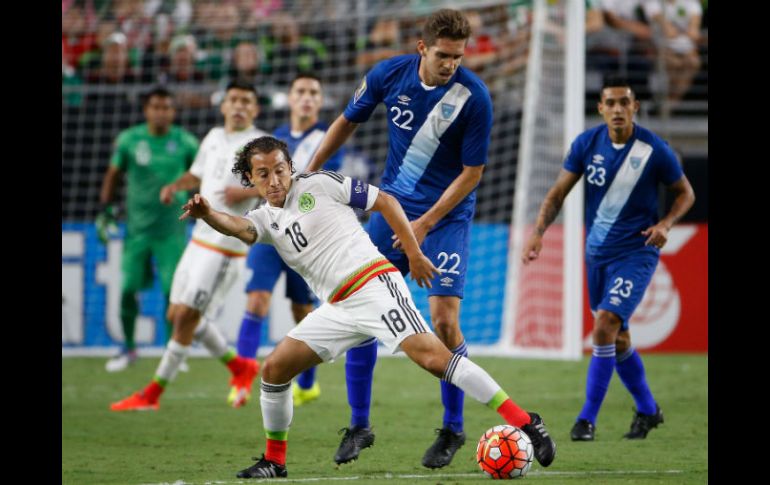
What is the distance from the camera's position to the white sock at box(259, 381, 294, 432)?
5.43 meters

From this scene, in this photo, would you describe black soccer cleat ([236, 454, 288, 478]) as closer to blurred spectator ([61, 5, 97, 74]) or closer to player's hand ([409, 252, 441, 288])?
player's hand ([409, 252, 441, 288])

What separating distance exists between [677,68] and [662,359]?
4907 millimetres

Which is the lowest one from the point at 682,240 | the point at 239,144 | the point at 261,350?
the point at 261,350

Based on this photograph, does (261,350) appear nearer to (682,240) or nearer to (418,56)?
(682,240)

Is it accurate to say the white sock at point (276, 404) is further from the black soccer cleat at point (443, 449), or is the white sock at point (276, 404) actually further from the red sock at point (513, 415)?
the red sock at point (513, 415)

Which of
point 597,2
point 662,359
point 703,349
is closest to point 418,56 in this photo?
point 662,359

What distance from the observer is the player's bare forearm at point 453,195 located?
228 inches

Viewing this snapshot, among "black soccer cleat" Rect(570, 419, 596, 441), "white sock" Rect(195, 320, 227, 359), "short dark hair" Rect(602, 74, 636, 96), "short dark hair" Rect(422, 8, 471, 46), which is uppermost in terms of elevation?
"short dark hair" Rect(422, 8, 471, 46)

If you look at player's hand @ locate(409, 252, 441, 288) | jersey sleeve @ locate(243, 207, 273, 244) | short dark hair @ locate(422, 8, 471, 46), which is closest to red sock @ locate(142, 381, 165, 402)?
jersey sleeve @ locate(243, 207, 273, 244)

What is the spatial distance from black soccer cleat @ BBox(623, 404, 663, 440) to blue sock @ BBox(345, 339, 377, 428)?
1.89 meters

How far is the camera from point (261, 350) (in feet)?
39.6

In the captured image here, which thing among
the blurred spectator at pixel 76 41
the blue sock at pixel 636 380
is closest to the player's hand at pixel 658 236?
the blue sock at pixel 636 380
